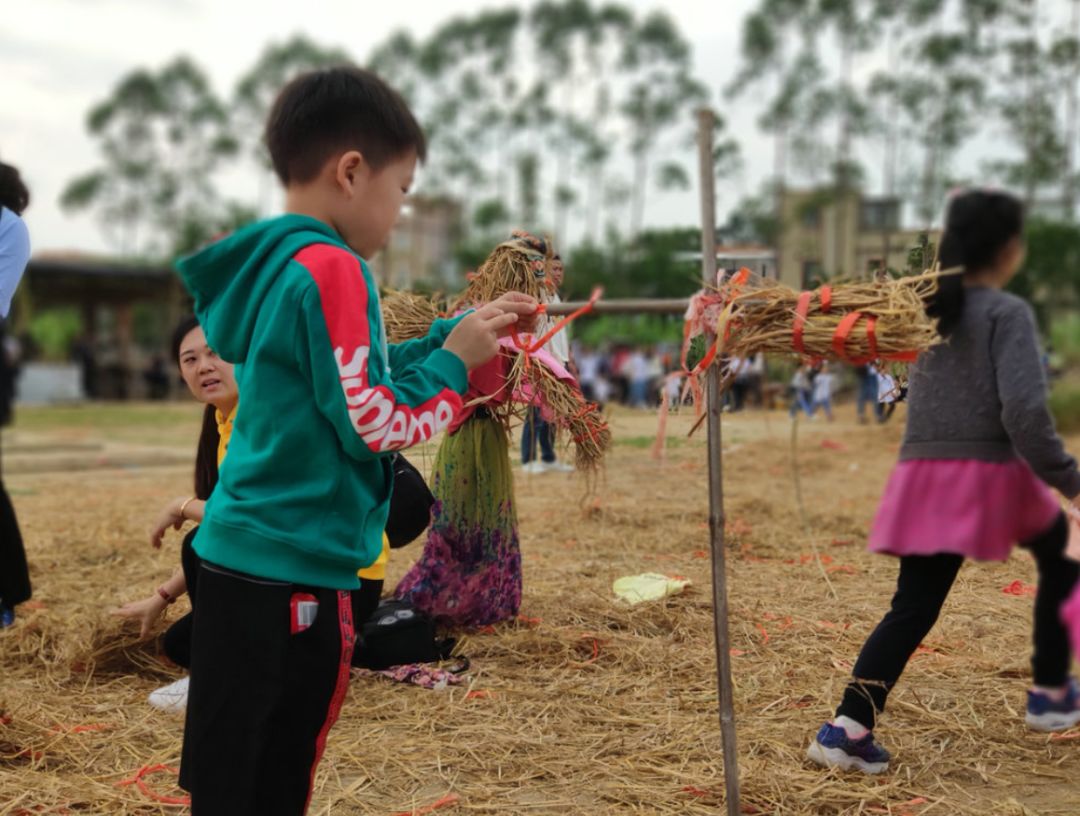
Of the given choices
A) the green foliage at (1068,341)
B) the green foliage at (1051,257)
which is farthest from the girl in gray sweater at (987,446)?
the green foliage at (1068,341)

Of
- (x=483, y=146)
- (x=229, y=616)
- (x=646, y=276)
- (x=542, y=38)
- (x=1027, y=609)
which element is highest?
(x=542, y=38)

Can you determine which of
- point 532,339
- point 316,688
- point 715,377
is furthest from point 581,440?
point 316,688

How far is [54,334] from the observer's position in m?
40.8

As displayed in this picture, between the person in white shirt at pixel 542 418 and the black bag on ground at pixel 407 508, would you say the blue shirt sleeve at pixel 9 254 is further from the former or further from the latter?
the person in white shirt at pixel 542 418

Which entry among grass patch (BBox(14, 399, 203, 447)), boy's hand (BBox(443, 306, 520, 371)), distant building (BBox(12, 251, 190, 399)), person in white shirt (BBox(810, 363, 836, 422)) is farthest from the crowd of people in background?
distant building (BBox(12, 251, 190, 399))

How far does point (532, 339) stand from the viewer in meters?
4.02

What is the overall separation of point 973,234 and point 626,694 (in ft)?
7.73

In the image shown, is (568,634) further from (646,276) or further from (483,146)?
(483,146)

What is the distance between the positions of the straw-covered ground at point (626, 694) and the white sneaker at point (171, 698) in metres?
0.05

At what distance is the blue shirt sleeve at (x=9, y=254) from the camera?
136 inches

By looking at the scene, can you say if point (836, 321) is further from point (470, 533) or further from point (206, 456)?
point (470, 533)

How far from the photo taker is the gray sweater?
2.01 m

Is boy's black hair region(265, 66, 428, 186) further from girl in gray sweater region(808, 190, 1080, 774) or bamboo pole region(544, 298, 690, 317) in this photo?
girl in gray sweater region(808, 190, 1080, 774)

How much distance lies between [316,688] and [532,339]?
82.2 inches
